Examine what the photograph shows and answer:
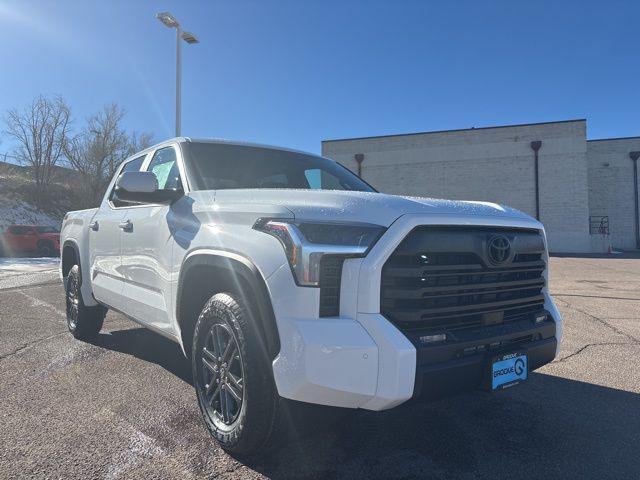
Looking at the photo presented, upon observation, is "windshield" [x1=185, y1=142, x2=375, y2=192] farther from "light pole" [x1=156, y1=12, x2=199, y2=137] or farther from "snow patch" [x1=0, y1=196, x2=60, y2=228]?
"snow patch" [x1=0, y1=196, x2=60, y2=228]

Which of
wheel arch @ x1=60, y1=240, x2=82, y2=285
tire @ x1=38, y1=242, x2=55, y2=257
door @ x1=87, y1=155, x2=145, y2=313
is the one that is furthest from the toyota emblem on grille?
tire @ x1=38, y1=242, x2=55, y2=257

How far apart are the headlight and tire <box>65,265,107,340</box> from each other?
3.59 meters

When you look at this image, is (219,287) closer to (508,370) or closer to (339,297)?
(339,297)

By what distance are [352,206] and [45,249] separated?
2282cm

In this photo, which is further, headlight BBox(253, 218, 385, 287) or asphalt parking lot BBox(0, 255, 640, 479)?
asphalt parking lot BBox(0, 255, 640, 479)

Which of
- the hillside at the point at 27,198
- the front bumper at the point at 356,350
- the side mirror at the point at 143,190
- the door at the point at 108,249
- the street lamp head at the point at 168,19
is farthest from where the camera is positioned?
the hillside at the point at 27,198

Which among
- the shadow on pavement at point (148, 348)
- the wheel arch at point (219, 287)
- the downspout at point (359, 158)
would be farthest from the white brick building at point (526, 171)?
the wheel arch at point (219, 287)

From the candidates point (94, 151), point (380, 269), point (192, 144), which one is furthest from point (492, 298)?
point (94, 151)

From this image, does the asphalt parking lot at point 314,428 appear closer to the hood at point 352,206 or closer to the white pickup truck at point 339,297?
the white pickup truck at point 339,297

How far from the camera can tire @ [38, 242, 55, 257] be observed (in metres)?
21.4

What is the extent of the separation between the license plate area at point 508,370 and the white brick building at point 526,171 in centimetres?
2587

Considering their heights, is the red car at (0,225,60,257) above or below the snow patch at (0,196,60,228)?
below

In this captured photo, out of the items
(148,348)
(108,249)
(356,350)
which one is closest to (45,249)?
(148,348)

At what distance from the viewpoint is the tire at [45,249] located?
843 inches
